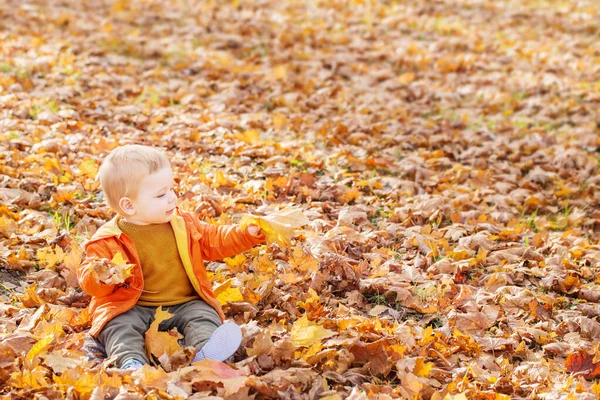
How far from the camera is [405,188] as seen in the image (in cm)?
514

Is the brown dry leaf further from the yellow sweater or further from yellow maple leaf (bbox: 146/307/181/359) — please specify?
the yellow sweater

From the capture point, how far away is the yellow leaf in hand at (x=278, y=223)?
304 centimetres

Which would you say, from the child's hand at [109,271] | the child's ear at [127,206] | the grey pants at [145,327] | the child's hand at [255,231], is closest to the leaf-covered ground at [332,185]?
the grey pants at [145,327]

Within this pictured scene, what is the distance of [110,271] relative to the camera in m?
2.83

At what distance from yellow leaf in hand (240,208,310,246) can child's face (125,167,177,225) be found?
1.23 ft

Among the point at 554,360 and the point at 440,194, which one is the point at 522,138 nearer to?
the point at 440,194

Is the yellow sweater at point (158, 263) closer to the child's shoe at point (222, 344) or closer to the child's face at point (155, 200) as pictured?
the child's face at point (155, 200)

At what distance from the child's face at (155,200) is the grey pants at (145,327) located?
451mm

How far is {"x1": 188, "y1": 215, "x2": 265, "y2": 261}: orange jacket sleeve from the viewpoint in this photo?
10.4 ft

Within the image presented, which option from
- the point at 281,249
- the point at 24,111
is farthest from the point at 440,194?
the point at 24,111

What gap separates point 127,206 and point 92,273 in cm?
39

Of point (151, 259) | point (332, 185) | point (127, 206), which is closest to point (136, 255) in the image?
point (151, 259)

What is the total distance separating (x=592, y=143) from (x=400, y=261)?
3505mm

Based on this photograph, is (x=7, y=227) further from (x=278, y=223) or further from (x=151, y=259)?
(x=278, y=223)
